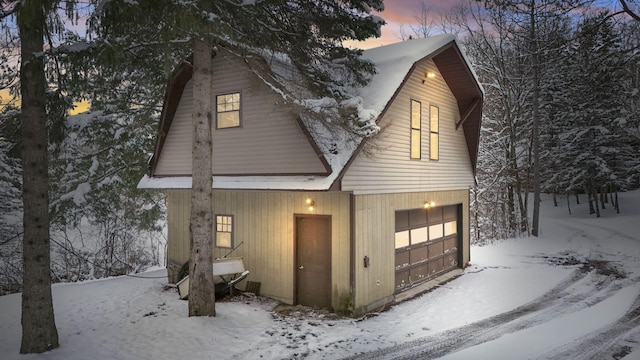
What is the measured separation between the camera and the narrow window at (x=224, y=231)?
11.0 m

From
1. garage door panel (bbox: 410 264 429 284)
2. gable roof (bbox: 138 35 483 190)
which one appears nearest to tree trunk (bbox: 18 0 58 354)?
gable roof (bbox: 138 35 483 190)

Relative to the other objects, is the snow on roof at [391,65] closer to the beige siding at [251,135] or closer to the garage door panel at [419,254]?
the beige siding at [251,135]

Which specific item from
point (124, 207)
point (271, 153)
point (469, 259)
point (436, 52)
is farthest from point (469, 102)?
point (124, 207)

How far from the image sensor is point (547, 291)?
11.0 meters

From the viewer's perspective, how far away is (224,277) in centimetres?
1017

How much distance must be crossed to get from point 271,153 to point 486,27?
18.1 m

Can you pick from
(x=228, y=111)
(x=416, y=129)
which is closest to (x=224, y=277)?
(x=228, y=111)

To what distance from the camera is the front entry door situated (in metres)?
9.52

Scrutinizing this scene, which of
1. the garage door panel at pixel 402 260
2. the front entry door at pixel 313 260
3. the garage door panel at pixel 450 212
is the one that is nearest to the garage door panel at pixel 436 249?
the garage door panel at pixel 450 212

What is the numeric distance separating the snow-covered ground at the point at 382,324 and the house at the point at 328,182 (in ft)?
3.00

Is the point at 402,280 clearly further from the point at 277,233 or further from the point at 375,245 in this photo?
the point at 277,233

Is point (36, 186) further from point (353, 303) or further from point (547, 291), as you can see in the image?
point (547, 291)

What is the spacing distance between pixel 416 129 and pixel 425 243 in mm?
3585

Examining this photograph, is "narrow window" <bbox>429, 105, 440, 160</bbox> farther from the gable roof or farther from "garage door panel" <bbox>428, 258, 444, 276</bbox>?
"garage door panel" <bbox>428, 258, 444, 276</bbox>
